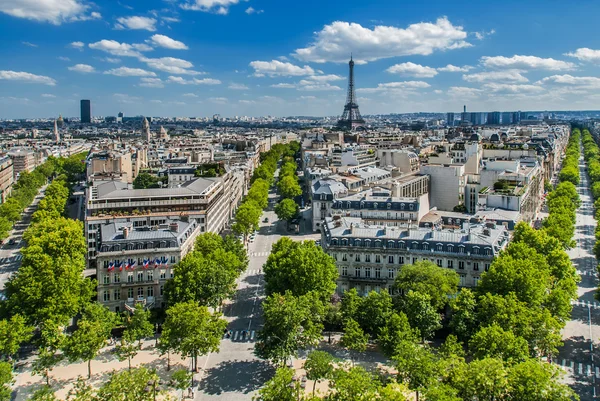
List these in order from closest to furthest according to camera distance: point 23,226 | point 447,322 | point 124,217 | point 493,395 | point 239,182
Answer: point 493,395 < point 447,322 < point 124,217 < point 23,226 < point 239,182

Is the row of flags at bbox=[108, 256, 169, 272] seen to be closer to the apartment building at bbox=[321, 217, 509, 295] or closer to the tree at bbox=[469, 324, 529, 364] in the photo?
the apartment building at bbox=[321, 217, 509, 295]

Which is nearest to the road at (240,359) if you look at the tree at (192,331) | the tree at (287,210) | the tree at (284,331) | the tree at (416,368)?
the tree at (284,331)

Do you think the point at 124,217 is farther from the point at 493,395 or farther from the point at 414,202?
the point at 493,395

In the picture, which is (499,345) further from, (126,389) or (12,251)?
(12,251)

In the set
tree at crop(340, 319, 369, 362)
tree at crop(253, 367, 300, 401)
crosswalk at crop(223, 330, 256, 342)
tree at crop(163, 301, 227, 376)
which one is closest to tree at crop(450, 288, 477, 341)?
tree at crop(340, 319, 369, 362)

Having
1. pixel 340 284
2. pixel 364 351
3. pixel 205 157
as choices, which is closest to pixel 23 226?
pixel 205 157
